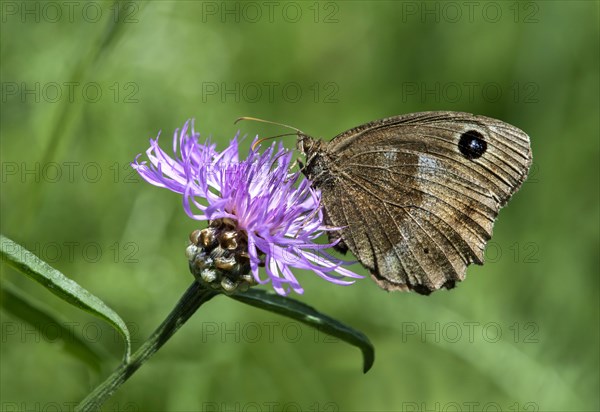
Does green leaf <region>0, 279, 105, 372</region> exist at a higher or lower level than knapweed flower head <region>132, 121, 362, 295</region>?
lower

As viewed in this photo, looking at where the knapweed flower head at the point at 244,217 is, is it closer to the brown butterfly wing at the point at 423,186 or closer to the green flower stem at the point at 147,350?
the green flower stem at the point at 147,350

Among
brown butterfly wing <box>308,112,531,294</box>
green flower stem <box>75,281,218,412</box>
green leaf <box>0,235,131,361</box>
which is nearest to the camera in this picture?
green leaf <box>0,235,131,361</box>

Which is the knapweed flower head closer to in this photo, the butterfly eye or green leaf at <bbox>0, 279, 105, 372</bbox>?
green leaf at <bbox>0, 279, 105, 372</bbox>

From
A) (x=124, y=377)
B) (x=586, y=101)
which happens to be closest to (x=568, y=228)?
(x=586, y=101)

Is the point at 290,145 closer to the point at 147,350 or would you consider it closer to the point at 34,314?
the point at 34,314

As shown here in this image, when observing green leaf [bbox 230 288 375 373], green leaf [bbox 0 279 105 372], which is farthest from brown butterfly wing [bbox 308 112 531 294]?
green leaf [bbox 0 279 105 372]

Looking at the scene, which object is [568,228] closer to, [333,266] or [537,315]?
[537,315]
